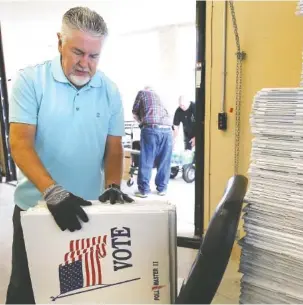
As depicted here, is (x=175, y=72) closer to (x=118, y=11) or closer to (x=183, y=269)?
(x=118, y=11)

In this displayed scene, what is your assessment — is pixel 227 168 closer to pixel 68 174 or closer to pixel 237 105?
pixel 237 105

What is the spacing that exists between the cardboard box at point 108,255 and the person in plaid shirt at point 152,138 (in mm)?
3326

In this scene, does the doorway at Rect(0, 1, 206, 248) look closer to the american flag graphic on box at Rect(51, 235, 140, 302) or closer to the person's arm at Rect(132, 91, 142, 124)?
the person's arm at Rect(132, 91, 142, 124)

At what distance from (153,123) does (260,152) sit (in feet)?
10.5

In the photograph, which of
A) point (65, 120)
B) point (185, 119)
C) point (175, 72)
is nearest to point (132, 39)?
point (175, 72)

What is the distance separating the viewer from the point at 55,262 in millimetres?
916

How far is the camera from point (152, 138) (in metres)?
4.24

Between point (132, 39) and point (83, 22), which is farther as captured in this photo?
point (132, 39)

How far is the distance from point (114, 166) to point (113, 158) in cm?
3

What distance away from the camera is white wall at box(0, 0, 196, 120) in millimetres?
4691

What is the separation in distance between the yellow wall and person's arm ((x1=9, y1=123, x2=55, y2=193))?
1.49 metres

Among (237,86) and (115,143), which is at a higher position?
(237,86)

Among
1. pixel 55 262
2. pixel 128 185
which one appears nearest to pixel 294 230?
pixel 55 262

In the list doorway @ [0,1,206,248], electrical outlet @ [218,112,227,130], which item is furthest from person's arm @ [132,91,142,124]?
electrical outlet @ [218,112,227,130]
